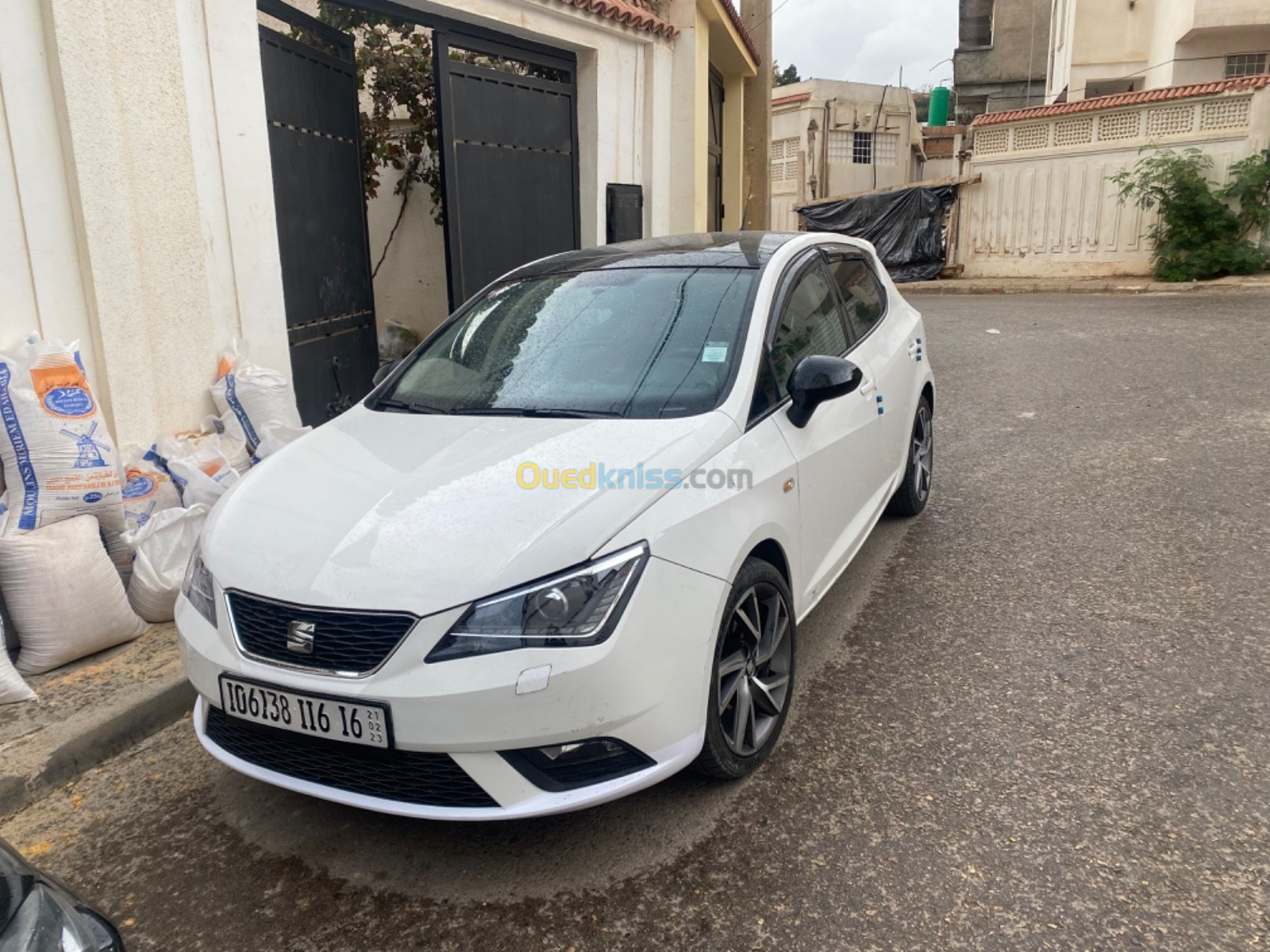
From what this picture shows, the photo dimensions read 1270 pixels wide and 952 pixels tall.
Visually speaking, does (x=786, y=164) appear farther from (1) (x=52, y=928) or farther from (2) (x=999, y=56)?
(1) (x=52, y=928)

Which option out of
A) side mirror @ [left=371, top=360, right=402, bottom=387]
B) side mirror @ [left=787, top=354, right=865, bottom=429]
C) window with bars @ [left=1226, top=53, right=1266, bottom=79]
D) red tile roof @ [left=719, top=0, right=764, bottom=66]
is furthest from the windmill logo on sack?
window with bars @ [left=1226, top=53, right=1266, bottom=79]

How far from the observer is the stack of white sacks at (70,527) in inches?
149

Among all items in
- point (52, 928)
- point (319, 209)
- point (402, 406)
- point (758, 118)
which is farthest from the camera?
point (758, 118)

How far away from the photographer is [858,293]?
473 cm

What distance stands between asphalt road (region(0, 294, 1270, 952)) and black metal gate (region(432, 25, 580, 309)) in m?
4.70

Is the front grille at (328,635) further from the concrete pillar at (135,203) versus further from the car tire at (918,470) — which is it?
the car tire at (918,470)

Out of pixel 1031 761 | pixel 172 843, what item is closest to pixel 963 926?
pixel 1031 761

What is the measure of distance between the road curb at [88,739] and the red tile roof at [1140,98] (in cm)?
2018

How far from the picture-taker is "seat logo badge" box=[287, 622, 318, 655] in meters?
2.46

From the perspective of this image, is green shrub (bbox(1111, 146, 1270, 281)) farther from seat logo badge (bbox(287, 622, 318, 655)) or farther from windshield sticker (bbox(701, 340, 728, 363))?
seat logo badge (bbox(287, 622, 318, 655))

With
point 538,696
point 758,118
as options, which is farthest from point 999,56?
point 538,696

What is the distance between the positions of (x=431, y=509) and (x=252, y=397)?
3083mm

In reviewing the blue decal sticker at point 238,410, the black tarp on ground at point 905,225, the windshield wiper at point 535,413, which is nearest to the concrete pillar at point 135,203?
the blue decal sticker at point 238,410

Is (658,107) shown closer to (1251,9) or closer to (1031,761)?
(1031,761)
